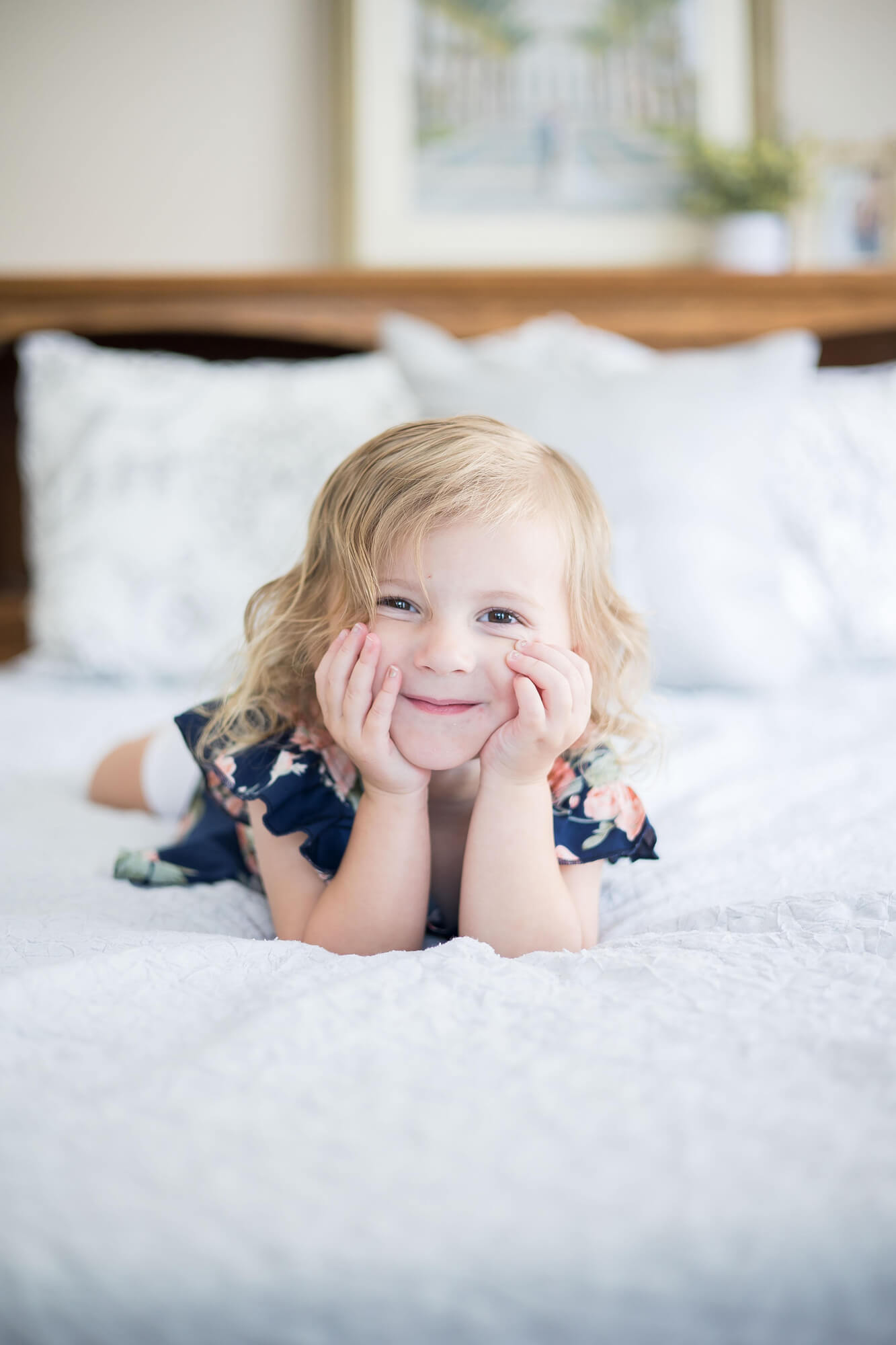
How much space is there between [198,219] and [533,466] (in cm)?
152

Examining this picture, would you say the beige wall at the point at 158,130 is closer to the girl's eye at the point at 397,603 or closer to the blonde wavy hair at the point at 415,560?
the blonde wavy hair at the point at 415,560

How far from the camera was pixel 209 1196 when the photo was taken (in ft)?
1.14

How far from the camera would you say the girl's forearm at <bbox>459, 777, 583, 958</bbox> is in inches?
26.8

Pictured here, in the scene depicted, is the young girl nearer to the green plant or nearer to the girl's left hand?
the girl's left hand

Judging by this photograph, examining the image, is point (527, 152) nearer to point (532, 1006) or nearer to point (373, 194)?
point (373, 194)

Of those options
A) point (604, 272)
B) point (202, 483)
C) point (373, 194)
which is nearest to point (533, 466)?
point (202, 483)

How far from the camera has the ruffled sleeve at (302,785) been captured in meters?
0.76

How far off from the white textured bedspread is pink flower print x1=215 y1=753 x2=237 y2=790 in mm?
145

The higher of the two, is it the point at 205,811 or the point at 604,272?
the point at 604,272

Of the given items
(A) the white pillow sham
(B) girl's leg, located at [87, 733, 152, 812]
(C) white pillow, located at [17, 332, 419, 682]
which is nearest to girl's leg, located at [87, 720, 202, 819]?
(B) girl's leg, located at [87, 733, 152, 812]

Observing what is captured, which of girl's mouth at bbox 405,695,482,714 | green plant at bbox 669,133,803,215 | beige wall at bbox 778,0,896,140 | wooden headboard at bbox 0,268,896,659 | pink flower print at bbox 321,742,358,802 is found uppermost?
beige wall at bbox 778,0,896,140

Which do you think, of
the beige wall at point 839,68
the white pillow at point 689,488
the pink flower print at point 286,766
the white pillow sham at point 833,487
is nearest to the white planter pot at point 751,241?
the beige wall at point 839,68

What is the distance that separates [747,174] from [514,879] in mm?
1720

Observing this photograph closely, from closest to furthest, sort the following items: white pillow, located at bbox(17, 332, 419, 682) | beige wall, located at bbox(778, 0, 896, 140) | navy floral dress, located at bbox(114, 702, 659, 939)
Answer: navy floral dress, located at bbox(114, 702, 659, 939)
white pillow, located at bbox(17, 332, 419, 682)
beige wall, located at bbox(778, 0, 896, 140)
